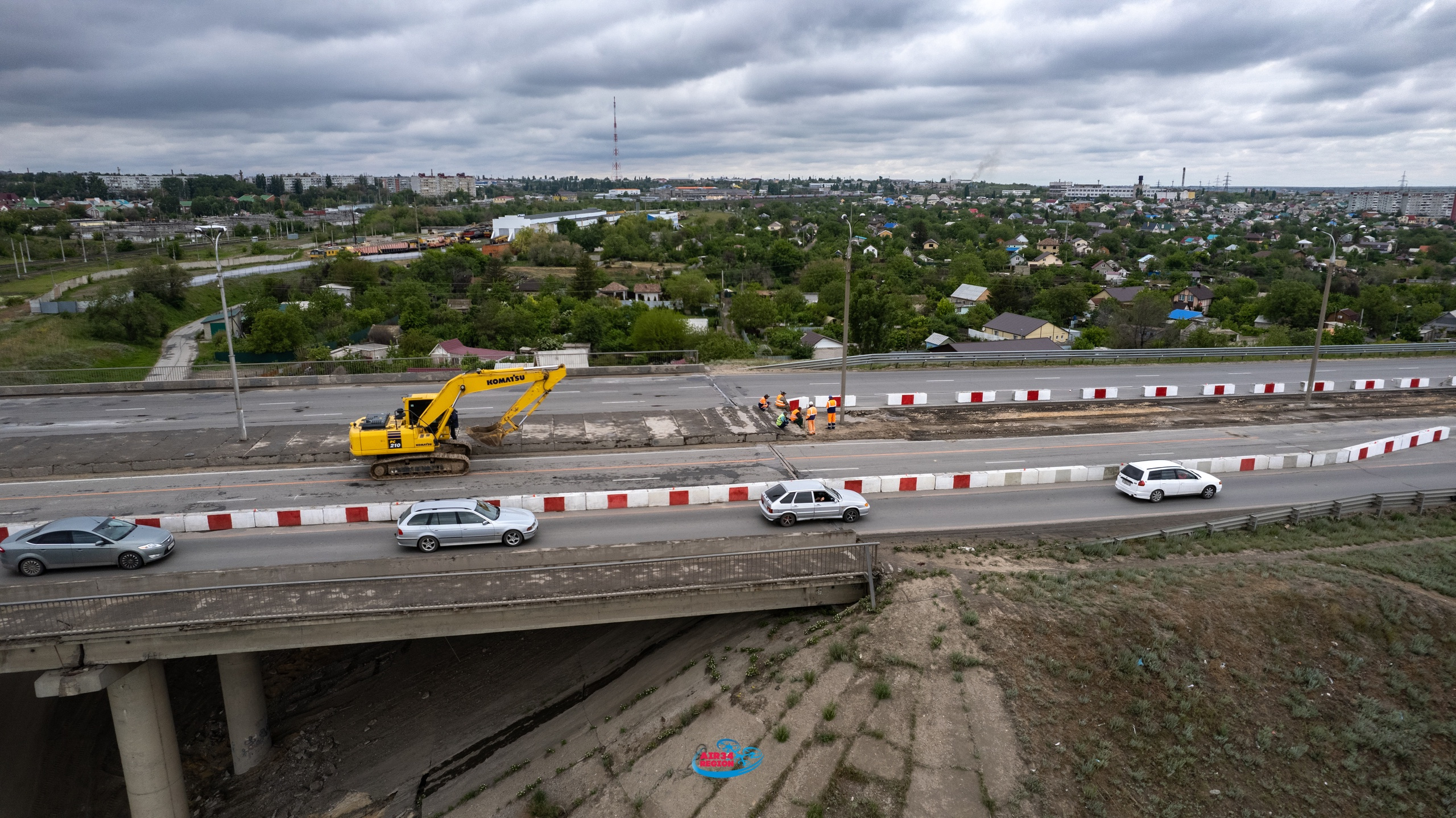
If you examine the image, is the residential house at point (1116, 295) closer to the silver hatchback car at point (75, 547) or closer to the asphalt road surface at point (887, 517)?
the asphalt road surface at point (887, 517)

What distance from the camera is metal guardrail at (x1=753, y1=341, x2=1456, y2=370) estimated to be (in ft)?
136

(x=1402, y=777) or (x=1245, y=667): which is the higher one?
(x=1245, y=667)

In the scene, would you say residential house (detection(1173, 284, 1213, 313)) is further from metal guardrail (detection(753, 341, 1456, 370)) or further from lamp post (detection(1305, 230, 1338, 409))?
lamp post (detection(1305, 230, 1338, 409))

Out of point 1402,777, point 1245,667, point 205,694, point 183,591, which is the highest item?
point 183,591

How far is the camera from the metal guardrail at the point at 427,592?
14125 mm

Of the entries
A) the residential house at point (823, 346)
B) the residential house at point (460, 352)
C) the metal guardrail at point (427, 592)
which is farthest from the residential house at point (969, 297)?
the metal guardrail at point (427, 592)

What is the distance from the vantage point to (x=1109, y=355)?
4406 cm

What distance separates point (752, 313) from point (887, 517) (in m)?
59.5

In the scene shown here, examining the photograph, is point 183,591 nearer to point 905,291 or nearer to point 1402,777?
point 1402,777

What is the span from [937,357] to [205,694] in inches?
1380

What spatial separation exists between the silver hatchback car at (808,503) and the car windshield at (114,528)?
1478cm

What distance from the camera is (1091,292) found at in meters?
103

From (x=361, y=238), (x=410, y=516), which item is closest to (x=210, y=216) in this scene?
(x=361, y=238)

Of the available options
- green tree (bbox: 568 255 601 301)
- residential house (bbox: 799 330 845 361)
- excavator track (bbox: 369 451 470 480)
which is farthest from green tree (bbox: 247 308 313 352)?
excavator track (bbox: 369 451 470 480)
